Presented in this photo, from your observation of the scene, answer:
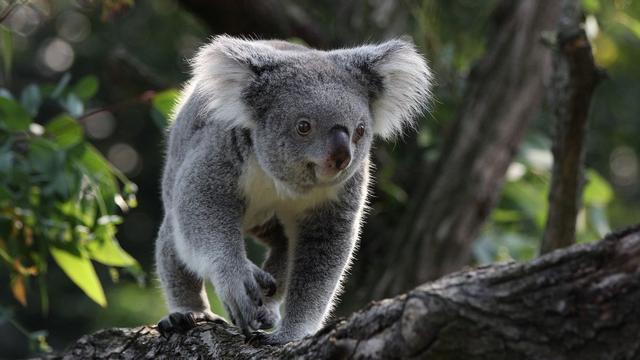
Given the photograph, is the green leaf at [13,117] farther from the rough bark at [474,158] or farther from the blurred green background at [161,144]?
the rough bark at [474,158]

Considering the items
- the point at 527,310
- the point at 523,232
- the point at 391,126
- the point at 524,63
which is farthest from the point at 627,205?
the point at 527,310

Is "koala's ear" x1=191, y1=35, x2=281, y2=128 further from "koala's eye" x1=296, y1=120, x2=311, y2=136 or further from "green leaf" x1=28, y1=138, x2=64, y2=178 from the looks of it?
"green leaf" x1=28, y1=138, x2=64, y2=178

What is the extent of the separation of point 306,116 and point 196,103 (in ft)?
3.09

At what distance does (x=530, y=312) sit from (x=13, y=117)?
143 inches

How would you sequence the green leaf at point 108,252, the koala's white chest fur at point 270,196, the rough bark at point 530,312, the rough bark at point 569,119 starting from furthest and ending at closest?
1. the green leaf at point 108,252
2. the rough bark at point 569,119
3. the koala's white chest fur at point 270,196
4. the rough bark at point 530,312

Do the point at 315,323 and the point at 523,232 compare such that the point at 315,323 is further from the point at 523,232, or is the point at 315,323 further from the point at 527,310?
the point at 523,232

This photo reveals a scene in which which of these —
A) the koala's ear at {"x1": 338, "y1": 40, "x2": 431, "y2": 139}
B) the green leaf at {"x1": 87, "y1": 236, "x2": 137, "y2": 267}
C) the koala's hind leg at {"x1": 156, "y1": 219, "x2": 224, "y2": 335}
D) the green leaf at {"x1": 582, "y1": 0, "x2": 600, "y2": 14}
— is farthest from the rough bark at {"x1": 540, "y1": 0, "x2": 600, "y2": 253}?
the green leaf at {"x1": 87, "y1": 236, "x2": 137, "y2": 267}

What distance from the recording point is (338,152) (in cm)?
402

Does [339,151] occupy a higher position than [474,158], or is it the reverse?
[474,158]

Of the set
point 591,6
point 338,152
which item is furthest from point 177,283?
point 591,6

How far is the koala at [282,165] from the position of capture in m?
4.24

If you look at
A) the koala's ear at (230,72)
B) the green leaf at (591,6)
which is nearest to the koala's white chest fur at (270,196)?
the koala's ear at (230,72)

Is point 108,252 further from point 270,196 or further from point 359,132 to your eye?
point 359,132

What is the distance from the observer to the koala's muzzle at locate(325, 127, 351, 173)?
4027mm
